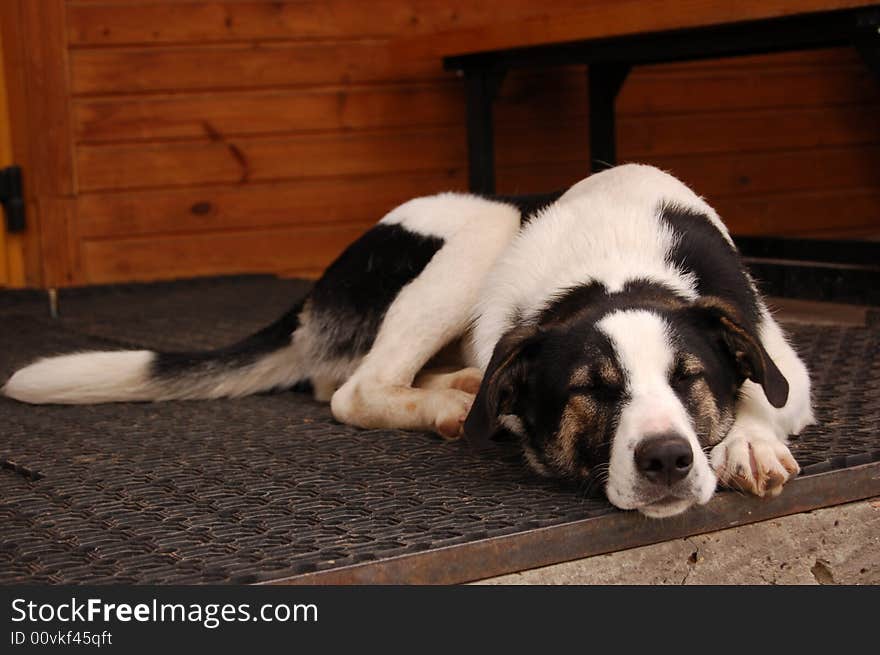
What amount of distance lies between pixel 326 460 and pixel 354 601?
0.85 metres

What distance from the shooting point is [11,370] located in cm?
407

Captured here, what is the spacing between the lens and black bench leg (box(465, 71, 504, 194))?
600cm

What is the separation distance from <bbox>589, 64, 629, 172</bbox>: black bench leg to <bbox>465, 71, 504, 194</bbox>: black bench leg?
505mm

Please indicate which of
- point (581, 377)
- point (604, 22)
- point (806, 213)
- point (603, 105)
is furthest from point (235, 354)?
point (806, 213)

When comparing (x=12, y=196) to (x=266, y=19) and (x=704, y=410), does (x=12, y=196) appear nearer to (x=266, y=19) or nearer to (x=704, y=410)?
(x=266, y=19)

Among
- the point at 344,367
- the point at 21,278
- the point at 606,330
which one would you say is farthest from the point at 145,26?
the point at 606,330

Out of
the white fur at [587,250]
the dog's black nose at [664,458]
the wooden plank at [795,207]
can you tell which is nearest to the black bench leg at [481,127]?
the wooden plank at [795,207]

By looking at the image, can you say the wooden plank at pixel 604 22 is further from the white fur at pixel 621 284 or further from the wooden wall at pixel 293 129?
the white fur at pixel 621 284

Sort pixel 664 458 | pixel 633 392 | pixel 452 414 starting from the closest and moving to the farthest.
A: 1. pixel 664 458
2. pixel 633 392
3. pixel 452 414

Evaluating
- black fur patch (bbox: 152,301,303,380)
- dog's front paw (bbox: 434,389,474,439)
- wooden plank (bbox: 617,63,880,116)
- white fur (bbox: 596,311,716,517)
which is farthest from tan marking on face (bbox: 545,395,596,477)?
wooden plank (bbox: 617,63,880,116)

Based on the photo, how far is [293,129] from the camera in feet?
20.4

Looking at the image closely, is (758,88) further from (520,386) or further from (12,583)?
(12,583)

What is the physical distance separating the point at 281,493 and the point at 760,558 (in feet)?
3.10

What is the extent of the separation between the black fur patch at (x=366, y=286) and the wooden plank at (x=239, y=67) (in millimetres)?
2809
